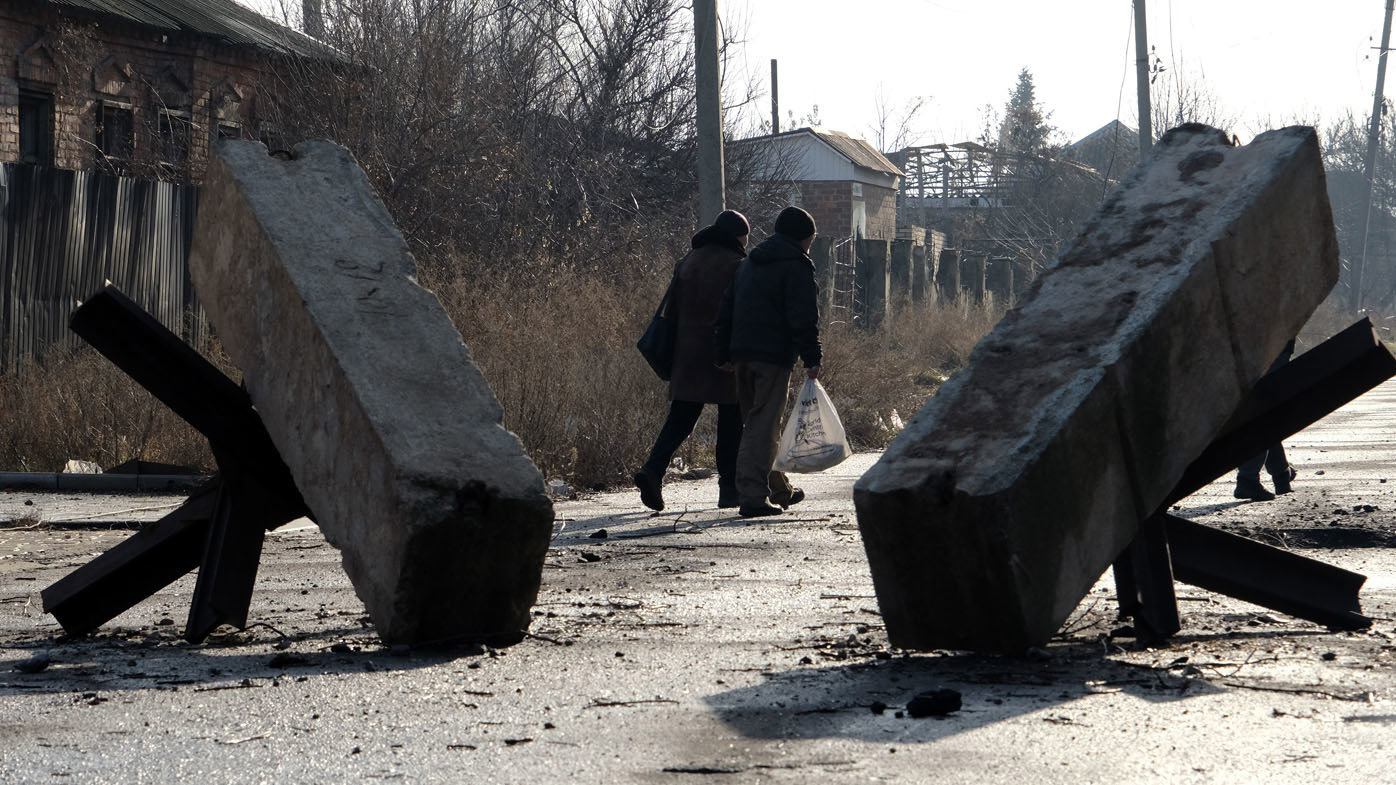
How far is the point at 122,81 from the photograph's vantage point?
876 inches

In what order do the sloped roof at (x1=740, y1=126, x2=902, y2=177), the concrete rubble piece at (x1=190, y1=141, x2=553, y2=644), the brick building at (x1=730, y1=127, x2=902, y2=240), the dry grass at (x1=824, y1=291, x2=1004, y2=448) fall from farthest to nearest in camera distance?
A: the sloped roof at (x1=740, y1=126, x2=902, y2=177) < the brick building at (x1=730, y1=127, x2=902, y2=240) < the dry grass at (x1=824, y1=291, x2=1004, y2=448) < the concrete rubble piece at (x1=190, y1=141, x2=553, y2=644)

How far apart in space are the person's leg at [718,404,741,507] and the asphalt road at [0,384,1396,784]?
10.1 feet

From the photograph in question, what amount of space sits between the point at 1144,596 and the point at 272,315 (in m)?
3.04

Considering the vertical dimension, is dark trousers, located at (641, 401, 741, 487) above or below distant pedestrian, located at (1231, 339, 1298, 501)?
above

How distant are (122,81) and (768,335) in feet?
51.6

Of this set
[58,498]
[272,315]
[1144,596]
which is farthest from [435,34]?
[1144,596]

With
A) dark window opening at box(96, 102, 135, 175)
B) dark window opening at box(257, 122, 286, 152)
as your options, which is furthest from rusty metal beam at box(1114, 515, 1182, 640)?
dark window opening at box(96, 102, 135, 175)

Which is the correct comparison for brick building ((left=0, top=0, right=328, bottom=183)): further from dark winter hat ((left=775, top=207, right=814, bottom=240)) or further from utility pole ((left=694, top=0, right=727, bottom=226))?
dark winter hat ((left=775, top=207, right=814, bottom=240))

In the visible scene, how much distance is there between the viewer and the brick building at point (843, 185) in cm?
4031

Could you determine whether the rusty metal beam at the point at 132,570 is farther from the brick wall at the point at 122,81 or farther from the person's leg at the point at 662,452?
→ the brick wall at the point at 122,81

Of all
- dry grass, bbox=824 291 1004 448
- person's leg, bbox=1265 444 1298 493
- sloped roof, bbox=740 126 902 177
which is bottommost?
person's leg, bbox=1265 444 1298 493

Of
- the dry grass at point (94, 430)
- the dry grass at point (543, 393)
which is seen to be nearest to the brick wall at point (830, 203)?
the dry grass at point (543, 393)

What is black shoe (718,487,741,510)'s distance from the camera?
1008 centimetres

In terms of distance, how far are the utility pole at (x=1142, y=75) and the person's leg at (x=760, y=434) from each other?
15.6 m
